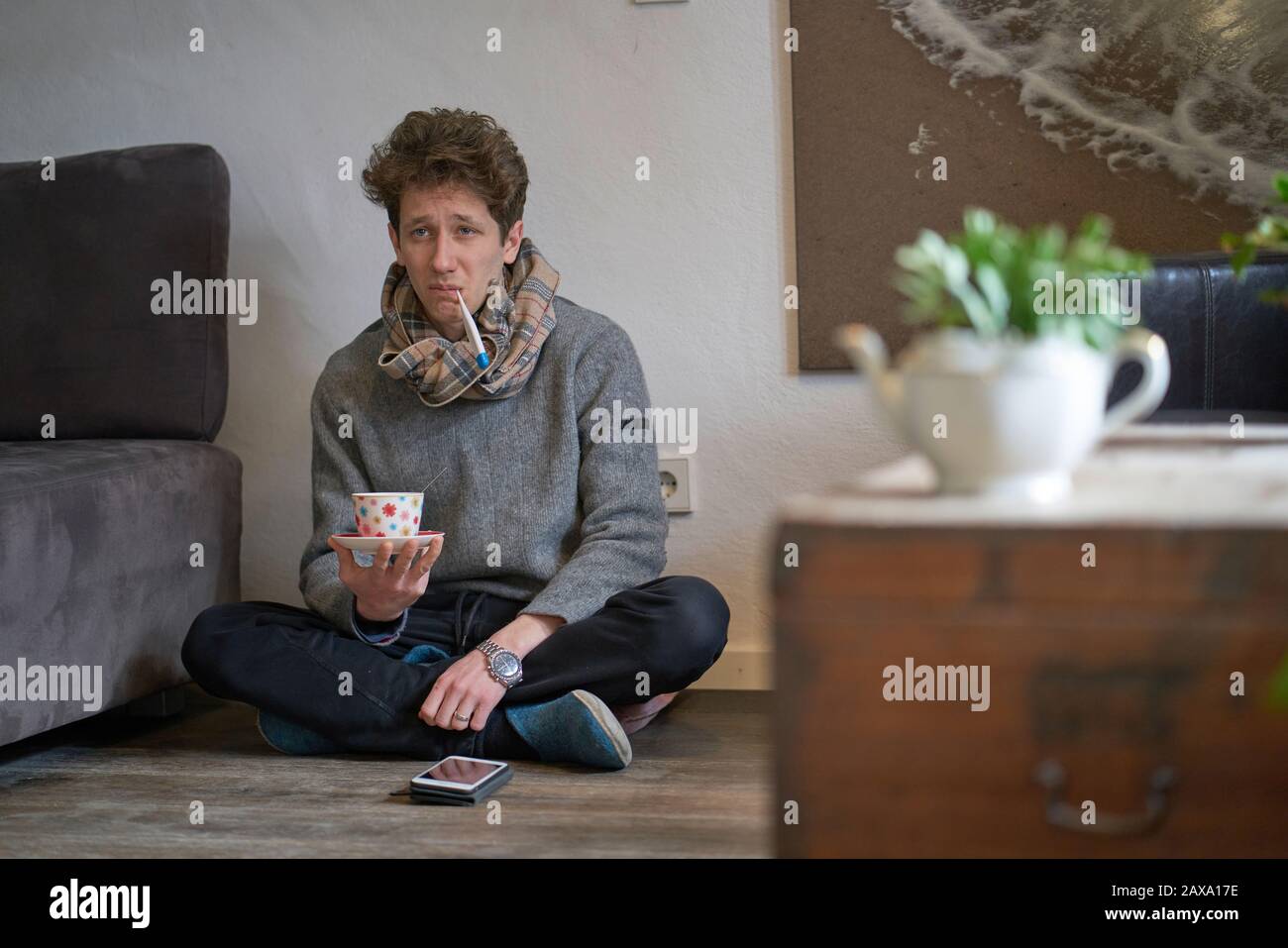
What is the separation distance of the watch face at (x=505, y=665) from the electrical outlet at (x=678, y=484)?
0.61 metres

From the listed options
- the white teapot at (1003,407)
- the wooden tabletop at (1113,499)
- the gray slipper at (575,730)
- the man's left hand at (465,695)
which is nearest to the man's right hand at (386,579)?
the man's left hand at (465,695)

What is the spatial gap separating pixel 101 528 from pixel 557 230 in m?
0.96

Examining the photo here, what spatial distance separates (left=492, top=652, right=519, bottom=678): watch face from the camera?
5.70 ft

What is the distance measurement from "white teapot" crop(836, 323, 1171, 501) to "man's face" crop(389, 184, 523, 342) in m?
1.29

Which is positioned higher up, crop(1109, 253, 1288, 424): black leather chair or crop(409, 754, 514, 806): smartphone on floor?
crop(1109, 253, 1288, 424): black leather chair

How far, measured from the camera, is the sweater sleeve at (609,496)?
183cm

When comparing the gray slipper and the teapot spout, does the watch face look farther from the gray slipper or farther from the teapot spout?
the teapot spout

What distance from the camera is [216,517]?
214 cm

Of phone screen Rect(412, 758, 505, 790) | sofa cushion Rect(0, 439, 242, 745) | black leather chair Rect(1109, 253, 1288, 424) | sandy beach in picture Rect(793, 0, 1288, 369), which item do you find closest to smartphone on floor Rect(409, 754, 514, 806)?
phone screen Rect(412, 758, 505, 790)

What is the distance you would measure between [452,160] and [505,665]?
2.53 ft

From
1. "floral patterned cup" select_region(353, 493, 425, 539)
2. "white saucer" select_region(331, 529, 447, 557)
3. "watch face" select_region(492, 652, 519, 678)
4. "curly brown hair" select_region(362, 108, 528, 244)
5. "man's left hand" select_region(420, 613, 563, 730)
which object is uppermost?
"curly brown hair" select_region(362, 108, 528, 244)

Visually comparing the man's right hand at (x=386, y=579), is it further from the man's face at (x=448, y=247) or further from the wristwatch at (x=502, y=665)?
the man's face at (x=448, y=247)
